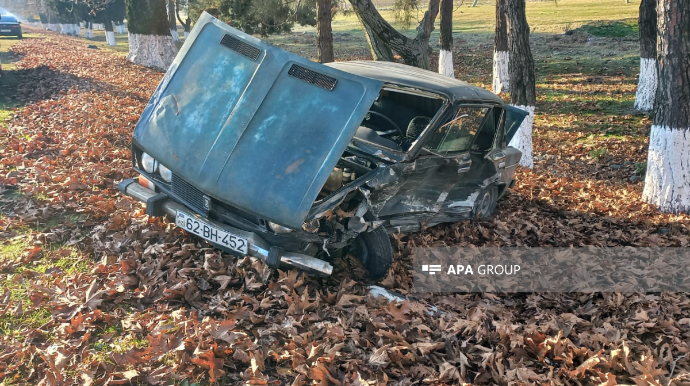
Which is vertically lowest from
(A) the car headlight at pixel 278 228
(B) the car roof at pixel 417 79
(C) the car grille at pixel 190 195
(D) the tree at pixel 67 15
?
(A) the car headlight at pixel 278 228

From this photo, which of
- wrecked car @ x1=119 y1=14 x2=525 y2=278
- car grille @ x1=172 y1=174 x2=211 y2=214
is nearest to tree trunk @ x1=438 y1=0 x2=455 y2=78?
wrecked car @ x1=119 y1=14 x2=525 y2=278

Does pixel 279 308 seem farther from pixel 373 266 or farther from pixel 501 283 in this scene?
pixel 501 283

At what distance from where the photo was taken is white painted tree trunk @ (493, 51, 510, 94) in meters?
15.7

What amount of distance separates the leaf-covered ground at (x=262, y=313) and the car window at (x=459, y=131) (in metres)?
1.01

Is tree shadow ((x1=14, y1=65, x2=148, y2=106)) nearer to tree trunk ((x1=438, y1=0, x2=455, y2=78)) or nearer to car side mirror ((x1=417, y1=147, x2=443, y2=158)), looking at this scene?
car side mirror ((x1=417, y1=147, x2=443, y2=158))

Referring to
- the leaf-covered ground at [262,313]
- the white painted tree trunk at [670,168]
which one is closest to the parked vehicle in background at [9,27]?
the leaf-covered ground at [262,313]

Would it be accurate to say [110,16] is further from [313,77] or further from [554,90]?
[313,77]

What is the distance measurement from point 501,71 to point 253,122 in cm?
1331

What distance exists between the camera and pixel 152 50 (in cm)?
1747

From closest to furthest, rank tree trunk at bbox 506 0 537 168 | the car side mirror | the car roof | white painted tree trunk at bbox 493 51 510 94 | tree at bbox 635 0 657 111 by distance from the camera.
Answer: the car side mirror → the car roof → tree trunk at bbox 506 0 537 168 → tree at bbox 635 0 657 111 → white painted tree trunk at bbox 493 51 510 94

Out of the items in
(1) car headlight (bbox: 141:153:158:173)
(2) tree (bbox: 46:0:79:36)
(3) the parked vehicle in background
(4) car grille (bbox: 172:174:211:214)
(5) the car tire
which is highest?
(2) tree (bbox: 46:0:79:36)

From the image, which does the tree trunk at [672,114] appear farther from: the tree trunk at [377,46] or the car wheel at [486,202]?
the tree trunk at [377,46]

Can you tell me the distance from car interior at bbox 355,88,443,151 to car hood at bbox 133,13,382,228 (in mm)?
903

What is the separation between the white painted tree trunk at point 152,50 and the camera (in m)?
17.4
